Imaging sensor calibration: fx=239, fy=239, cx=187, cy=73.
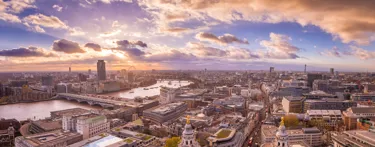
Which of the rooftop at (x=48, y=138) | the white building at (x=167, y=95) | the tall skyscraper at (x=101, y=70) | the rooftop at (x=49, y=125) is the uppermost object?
the tall skyscraper at (x=101, y=70)

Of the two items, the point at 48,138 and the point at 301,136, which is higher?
the point at 48,138

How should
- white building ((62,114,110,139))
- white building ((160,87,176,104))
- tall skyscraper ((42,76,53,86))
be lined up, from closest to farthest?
white building ((62,114,110,139))
white building ((160,87,176,104))
tall skyscraper ((42,76,53,86))

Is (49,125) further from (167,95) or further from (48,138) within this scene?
(167,95)

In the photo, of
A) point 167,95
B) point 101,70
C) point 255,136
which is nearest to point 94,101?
point 167,95

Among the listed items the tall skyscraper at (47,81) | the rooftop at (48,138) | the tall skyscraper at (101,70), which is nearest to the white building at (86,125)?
the rooftop at (48,138)

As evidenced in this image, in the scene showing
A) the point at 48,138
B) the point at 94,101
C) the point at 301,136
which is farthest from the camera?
the point at 94,101

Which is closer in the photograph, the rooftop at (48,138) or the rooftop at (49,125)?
the rooftop at (48,138)

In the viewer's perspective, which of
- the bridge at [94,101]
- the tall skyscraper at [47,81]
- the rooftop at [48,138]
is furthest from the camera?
the tall skyscraper at [47,81]

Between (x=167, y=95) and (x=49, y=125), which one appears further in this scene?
(x=167, y=95)

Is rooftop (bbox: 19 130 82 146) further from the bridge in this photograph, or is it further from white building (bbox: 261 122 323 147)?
the bridge

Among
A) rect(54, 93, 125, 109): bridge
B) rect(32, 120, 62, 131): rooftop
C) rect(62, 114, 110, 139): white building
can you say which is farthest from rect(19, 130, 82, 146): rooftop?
rect(54, 93, 125, 109): bridge

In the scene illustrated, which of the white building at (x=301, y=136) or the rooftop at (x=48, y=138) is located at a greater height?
the rooftop at (x=48, y=138)

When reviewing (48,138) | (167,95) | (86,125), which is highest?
(167,95)

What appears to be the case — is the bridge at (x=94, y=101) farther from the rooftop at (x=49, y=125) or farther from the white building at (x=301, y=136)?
the white building at (x=301, y=136)
